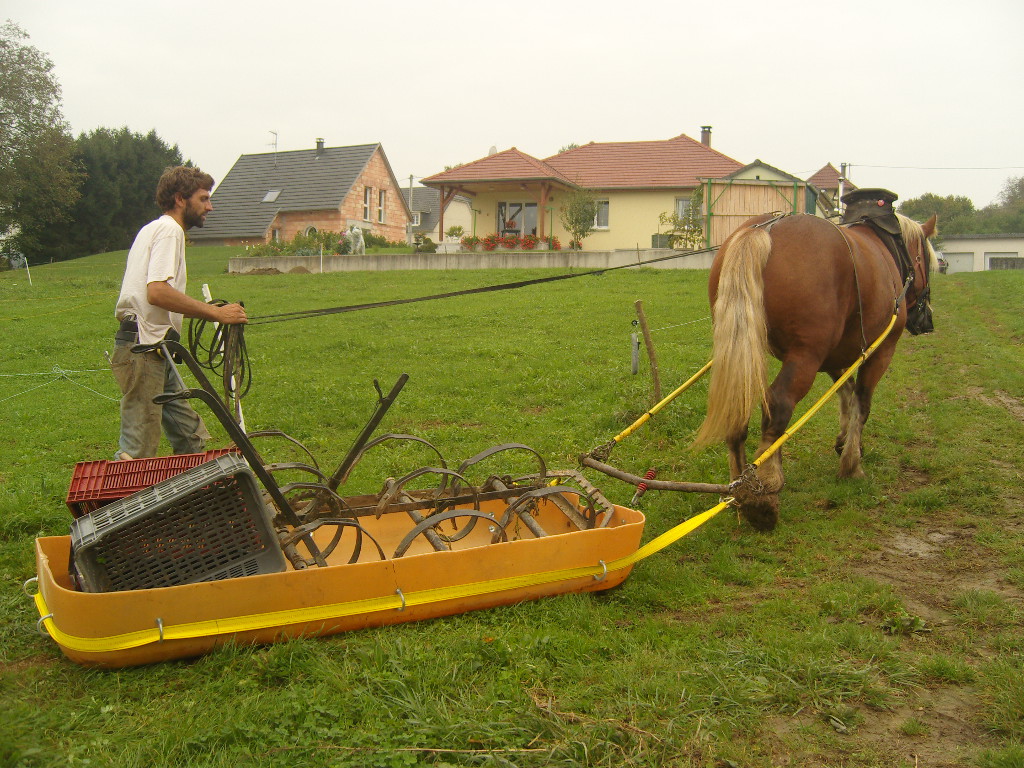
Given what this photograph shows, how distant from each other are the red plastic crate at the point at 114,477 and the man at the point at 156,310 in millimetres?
546

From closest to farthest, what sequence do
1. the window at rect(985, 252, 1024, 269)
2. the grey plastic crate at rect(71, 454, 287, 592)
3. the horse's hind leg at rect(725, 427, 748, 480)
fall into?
the grey plastic crate at rect(71, 454, 287, 592) → the horse's hind leg at rect(725, 427, 748, 480) → the window at rect(985, 252, 1024, 269)

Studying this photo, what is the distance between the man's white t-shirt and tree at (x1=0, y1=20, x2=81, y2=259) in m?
37.3

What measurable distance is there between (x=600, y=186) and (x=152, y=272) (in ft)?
93.7

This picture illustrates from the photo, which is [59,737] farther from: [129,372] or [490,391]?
[490,391]

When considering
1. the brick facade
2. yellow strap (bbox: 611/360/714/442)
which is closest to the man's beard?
yellow strap (bbox: 611/360/714/442)

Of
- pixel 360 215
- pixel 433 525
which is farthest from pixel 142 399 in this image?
pixel 360 215

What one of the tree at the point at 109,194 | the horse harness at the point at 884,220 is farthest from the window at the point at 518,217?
the horse harness at the point at 884,220

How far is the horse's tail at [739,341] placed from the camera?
470cm

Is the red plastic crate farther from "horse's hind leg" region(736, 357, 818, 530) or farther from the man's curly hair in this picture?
"horse's hind leg" region(736, 357, 818, 530)

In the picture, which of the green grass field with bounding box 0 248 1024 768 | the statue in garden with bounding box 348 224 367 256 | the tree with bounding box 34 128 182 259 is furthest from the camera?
the tree with bounding box 34 128 182 259

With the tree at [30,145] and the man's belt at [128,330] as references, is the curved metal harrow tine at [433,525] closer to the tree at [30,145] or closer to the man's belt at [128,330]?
the man's belt at [128,330]

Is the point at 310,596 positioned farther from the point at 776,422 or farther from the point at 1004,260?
the point at 1004,260

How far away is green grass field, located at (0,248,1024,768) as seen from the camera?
2805mm

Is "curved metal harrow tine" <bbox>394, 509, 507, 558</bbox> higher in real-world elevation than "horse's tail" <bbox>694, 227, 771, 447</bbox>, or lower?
lower
